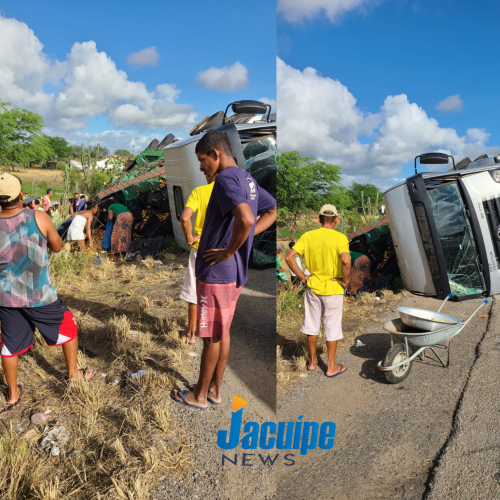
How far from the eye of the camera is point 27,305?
8.51 feet

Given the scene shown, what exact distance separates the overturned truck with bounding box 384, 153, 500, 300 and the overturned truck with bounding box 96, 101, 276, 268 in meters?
1.15

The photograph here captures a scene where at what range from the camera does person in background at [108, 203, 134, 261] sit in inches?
300

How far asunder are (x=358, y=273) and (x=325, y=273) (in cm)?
248

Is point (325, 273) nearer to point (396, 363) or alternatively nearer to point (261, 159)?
point (396, 363)

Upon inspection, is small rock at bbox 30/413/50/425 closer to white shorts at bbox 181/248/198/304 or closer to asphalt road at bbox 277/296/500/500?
white shorts at bbox 181/248/198/304

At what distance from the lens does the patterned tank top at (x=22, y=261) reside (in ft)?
8.30

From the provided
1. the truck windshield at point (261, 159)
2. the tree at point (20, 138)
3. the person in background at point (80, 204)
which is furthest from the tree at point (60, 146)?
the truck windshield at point (261, 159)

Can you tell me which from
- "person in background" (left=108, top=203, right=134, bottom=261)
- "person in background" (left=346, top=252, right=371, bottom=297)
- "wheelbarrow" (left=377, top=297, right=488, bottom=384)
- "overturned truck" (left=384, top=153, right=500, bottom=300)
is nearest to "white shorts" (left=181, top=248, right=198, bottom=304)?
"wheelbarrow" (left=377, top=297, right=488, bottom=384)

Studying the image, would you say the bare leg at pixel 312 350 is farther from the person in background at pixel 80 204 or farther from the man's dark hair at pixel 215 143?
the person in background at pixel 80 204

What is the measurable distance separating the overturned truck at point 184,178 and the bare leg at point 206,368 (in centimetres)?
88

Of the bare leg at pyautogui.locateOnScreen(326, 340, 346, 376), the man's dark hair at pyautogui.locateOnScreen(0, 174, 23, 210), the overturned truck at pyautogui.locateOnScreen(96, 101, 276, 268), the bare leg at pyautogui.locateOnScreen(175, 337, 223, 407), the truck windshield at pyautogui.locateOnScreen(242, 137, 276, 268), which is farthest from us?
the truck windshield at pyautogui.locateOnScreen(242, 137, 276, 268)

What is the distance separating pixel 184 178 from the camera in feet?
17.9

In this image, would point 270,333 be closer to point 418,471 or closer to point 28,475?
point 418,471

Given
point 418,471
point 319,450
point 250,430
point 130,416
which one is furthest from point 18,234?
point 418,471
